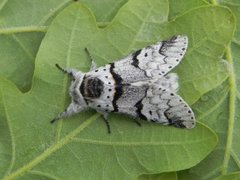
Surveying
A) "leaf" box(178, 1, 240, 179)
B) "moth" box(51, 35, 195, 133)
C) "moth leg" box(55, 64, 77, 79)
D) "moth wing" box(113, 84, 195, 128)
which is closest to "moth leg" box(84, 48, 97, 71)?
"moth" box(51, 35, 195, 133)

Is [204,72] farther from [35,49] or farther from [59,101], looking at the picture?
[35,49]

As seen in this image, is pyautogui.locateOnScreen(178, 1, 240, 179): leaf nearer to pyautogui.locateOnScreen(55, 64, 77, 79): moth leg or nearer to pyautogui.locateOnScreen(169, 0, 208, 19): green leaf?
pyautogui.locateOnScreen(169, 0, 208, 19): green leaf

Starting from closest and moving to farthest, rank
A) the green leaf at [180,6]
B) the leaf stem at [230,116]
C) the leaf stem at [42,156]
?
the leaf stem at [42,156] → the green leaf at [180,6] → the leaf stem at [230,116]

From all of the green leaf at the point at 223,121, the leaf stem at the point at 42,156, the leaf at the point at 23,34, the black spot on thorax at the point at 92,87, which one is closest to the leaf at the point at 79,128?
the leaf stem at the point at 42,156

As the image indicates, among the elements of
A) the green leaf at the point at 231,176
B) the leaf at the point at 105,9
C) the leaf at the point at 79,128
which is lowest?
the green leaf at the point at 231,176

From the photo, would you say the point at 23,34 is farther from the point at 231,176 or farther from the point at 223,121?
the point at 231,176

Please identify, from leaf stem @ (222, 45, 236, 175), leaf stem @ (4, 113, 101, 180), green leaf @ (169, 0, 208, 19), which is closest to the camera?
leaf stem @ (4, 113, 101, 180)

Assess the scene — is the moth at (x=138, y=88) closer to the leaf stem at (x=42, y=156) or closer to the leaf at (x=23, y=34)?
the leaf stem at (x=42, y=156)
